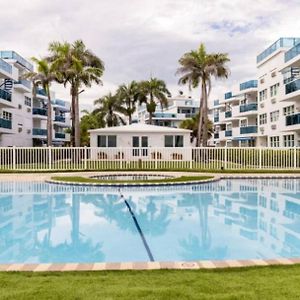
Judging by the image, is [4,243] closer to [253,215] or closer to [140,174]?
[253,215]

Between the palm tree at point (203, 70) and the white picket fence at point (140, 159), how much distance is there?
1013 centimetres

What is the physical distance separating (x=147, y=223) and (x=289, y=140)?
102 feet

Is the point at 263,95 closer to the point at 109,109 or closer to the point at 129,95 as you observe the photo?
the point at 129,95

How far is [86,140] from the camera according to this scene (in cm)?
6162

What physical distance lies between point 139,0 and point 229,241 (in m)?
12.2

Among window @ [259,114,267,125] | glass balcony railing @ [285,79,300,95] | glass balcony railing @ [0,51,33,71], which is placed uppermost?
glass balcony railing @ [0,51,33,71]

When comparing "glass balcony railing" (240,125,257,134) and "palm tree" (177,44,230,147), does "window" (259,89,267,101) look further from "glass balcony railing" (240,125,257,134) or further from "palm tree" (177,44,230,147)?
"palm tree" (177,44,230,147)

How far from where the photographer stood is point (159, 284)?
15.6 feet

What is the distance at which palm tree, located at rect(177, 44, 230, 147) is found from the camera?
121 ft

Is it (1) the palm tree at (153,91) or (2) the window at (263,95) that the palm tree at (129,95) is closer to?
(1) the palm tree at (153,91)

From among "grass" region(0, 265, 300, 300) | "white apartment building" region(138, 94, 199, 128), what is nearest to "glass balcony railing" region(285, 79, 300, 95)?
"grass" region(0, 265, 300, 300)

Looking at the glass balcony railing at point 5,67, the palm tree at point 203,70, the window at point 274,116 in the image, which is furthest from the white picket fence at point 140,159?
the window at point 274,116

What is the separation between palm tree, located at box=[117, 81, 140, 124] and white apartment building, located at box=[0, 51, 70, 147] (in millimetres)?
11450

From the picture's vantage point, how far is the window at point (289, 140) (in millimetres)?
37875
